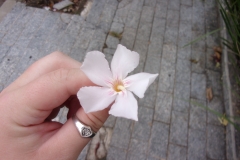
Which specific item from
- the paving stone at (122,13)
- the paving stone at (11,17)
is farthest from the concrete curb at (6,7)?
the paving stone at (122,13)

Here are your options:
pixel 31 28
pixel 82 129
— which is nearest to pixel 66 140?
pixel 82 129

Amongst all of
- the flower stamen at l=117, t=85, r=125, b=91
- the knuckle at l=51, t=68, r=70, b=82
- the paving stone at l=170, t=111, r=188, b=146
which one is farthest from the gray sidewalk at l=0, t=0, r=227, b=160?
the flower stamen at l=117, t=85, r=125, b=91

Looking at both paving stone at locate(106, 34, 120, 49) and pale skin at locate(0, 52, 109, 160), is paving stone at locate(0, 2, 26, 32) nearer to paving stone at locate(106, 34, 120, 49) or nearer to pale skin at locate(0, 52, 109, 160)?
paving stone at locate(106, 34, 120, 49)

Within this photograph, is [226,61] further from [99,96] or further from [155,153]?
[99,96]

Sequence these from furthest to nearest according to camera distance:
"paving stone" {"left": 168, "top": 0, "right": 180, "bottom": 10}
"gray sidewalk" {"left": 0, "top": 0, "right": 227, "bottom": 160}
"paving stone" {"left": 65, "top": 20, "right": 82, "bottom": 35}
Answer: "paving stone" {"left": 168, "top": 0, "right": 180, "bottom": 10} < "paving stone" {"left": 65, "top": 20, "right": 82, "bottom": 35} < "gray sidewalk" {"left": 0, "top": 0, "right": 227, "bottom": 160}

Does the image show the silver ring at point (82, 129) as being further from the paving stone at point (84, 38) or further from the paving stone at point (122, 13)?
the paving stone at point (122, 13)

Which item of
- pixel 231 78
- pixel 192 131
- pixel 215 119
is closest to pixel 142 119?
pixel 192 131
